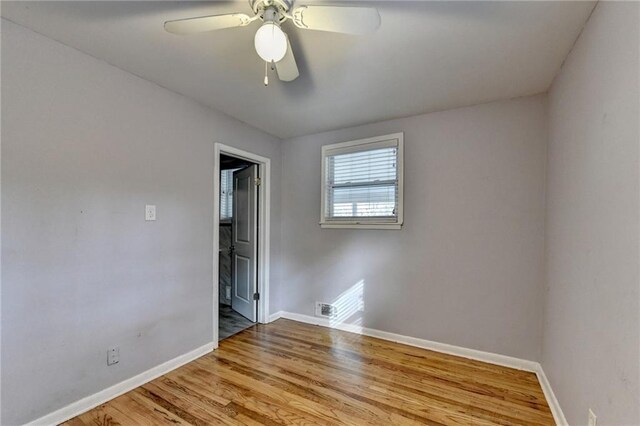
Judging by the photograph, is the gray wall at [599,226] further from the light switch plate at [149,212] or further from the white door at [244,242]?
the white door at [244,242]

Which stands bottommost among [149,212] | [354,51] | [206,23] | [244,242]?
[244,242]

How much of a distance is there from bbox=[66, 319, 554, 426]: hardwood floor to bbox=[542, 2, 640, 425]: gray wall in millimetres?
432

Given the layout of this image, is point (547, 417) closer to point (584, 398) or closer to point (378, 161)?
point (584, 398)

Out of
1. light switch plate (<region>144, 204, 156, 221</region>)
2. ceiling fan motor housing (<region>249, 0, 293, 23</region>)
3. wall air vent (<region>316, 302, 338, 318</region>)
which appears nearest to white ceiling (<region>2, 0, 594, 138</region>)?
ceiling fan motor housing (<region>249, 0, 293, 23</region>)

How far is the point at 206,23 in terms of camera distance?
1.31 meters

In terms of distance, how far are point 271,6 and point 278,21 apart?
0.07 m

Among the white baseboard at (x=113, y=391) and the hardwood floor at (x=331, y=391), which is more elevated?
the white baseboard at (x=113, y=391)

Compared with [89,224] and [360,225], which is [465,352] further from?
[89,224]

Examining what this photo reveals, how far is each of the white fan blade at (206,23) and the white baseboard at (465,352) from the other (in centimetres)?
276

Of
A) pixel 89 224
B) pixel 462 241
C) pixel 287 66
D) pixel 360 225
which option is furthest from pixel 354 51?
pixel 89 224

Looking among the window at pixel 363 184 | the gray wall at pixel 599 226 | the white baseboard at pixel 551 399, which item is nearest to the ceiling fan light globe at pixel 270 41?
the gray wall at pixel 599 226

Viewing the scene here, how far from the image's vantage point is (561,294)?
1.84 m

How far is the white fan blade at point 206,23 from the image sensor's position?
4.20 feet

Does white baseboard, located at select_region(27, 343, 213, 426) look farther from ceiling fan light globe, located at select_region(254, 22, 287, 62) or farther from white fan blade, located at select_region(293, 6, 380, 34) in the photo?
white fan blade, located at select_region(293, 6, 380, 34)
